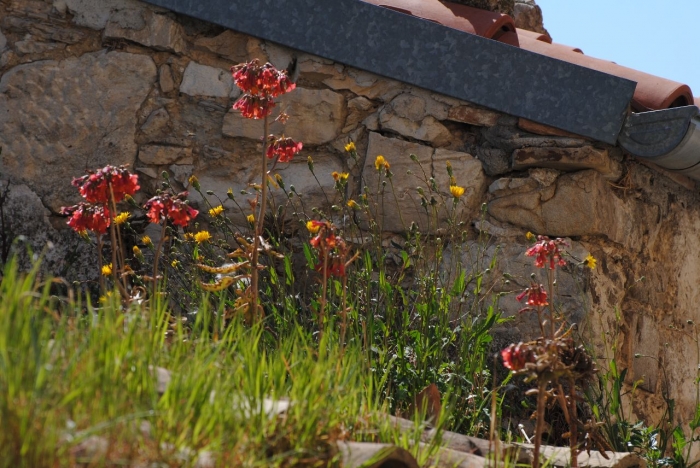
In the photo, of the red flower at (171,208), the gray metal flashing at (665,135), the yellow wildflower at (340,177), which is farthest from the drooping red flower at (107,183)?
the gray metal flashing at (665,135)

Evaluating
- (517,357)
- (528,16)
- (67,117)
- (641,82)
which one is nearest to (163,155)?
(67,117)

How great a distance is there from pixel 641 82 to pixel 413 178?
1026 millimetres

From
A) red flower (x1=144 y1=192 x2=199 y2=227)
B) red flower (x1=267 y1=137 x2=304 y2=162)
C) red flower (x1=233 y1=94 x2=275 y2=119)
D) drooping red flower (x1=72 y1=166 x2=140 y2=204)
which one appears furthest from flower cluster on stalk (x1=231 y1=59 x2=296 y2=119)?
drooping red flower (x1=72 y1=166 x2=140 y2=204)

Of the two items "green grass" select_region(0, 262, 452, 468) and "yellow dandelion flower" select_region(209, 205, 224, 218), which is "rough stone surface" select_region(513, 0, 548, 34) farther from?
"green grass" select_region(0, 262, 452, 468)

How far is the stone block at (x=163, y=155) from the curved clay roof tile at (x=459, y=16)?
1007 mm

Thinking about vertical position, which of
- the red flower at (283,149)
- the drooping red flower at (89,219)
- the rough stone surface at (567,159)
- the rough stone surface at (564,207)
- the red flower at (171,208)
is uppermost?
the rough stone surface at (567,159)

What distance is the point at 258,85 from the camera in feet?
9.02

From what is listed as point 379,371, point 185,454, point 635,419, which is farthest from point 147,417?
point 635,419

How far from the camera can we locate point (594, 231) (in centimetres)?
373

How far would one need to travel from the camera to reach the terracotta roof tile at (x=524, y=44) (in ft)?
12.4

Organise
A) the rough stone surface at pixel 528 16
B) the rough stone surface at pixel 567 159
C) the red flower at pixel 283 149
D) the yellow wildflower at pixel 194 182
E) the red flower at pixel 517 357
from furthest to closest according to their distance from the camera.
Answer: the rough stone surface at pixel 528 16
the rough stone surface at pixel 567 159
the yellow wildflower at pixel 194 182
the red flower at pixel 283 149
the red flower at pixel 517 357

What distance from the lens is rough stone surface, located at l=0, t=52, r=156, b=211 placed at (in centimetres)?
388

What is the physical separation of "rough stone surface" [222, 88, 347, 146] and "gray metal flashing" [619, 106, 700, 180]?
1162 mm

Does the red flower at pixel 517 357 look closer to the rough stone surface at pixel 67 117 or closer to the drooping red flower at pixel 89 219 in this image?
the drooping red flower at pixel 89 219
